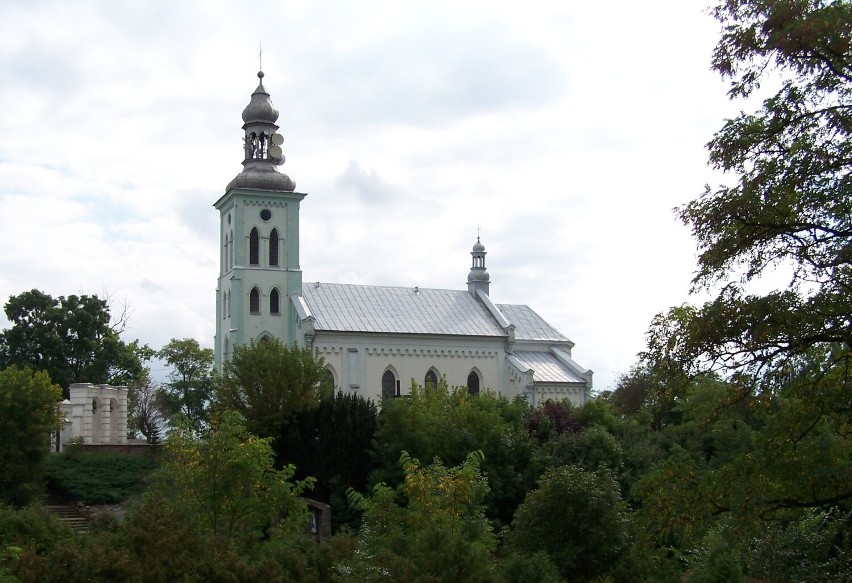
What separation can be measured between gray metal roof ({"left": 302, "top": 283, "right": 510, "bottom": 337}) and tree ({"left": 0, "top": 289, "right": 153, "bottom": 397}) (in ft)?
39.2

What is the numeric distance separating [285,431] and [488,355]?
21.8m

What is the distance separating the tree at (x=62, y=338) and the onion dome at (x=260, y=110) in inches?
550

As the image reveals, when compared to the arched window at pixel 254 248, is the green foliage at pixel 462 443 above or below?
below

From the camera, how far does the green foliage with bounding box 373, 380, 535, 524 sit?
38.1m

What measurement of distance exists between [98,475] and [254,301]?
18511 mm

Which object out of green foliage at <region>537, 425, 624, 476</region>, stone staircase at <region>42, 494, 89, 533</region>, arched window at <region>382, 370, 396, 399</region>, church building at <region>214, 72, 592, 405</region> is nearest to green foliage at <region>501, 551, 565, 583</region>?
green foliage at <region>537, 425, 624, 476</region>

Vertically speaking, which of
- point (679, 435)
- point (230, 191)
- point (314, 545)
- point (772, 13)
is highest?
point (230, 191)

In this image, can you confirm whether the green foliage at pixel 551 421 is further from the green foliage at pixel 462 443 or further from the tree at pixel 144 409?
the tree at pixel 144 409

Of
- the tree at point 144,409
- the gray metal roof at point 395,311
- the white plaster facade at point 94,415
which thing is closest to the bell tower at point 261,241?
the gray metal roof at point 395,311

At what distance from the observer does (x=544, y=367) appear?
61719mm

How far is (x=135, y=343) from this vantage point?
3000 inches

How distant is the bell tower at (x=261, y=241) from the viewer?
56531 mm

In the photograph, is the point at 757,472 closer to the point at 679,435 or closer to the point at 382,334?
the point at 679,435

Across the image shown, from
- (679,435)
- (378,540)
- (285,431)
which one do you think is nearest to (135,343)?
(285,431)
